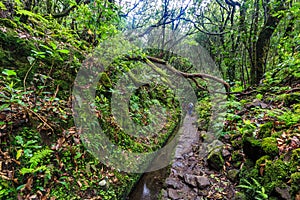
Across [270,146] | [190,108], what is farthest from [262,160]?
[190,108]

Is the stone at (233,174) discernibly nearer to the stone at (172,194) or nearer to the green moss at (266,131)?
the green moss at (266,131)

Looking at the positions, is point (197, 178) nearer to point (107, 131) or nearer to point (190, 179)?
point (190, 179)

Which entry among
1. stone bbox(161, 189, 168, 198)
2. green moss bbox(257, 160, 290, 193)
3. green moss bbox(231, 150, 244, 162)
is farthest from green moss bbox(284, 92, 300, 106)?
stone bbox(161, 189, 168, 198)

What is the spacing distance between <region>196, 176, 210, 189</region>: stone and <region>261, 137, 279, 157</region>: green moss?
1.24 m

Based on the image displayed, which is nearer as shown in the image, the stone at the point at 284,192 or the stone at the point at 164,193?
the stone at the point at 284,192

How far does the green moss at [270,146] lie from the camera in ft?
9.50

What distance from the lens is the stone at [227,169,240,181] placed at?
10.9 ft

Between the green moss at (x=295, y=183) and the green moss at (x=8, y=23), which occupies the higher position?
the green moss at (x=8, y=23)

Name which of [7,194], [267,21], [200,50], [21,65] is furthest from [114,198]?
[200,50]

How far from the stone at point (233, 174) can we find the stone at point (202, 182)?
0.43m

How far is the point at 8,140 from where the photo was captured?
2.14 meters

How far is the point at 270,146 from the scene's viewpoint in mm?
2961

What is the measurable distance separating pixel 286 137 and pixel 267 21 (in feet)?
17.8

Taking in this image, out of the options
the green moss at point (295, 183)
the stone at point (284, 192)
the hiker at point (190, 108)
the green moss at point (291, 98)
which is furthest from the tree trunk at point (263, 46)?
the stone at point (284, 192)
